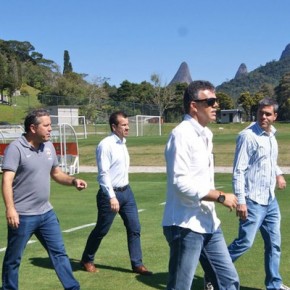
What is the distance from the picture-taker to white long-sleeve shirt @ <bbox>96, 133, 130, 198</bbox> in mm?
6859

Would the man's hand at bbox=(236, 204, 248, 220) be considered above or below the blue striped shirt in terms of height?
below

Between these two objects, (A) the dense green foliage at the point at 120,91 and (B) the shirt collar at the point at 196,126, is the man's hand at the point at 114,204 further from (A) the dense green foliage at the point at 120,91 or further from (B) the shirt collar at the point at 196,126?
(A) the dense green foliage at the point at 120,91

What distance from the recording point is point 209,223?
13.6 ft

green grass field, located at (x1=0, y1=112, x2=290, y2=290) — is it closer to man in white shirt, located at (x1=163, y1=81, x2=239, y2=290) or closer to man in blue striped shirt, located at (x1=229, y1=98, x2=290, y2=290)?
man in blue striped shirt, located at (x1=229, y1=98, x2=290, y2=290)

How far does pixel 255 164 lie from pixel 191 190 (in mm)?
2043

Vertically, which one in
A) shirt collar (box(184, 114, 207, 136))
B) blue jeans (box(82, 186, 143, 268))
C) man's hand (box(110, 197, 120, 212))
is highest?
shirt collar (box(184, 114, 207, 136))

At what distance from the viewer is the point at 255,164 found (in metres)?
5.79

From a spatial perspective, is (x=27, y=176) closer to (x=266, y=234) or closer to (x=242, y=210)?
(x=242, y=210)

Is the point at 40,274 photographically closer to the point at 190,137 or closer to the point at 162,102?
the point at 190,137

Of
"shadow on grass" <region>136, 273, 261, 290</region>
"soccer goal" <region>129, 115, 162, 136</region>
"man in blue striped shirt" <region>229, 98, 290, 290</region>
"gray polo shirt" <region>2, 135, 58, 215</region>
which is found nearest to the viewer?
"gray polo shirt" <region>2, 135, 58, 215</region>

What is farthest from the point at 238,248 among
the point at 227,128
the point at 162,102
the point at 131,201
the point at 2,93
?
the point at 2,93

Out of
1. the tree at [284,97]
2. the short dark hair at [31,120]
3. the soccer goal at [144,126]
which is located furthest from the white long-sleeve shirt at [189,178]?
the tree at [284,97]

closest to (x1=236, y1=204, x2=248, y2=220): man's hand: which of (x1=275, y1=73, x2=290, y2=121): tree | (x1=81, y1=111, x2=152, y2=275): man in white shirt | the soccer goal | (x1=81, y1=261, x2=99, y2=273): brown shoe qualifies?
(x1=81, y1=111, x2=152, y2=275): man in white shirt

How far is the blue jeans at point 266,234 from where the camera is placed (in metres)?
5.75
